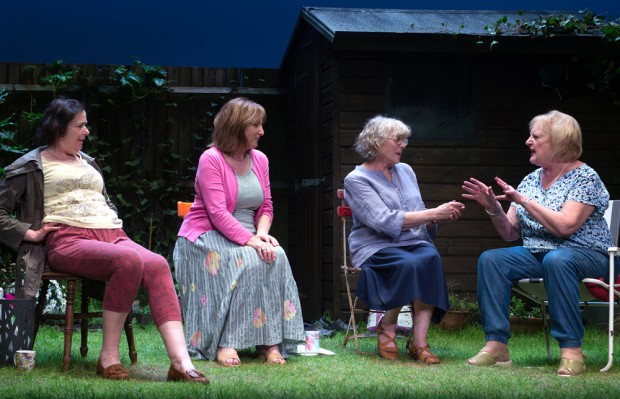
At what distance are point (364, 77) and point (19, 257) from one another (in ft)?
11.8

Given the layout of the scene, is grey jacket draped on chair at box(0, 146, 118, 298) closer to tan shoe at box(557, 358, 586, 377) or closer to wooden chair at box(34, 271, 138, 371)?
wooden chair at box(34, 271, 138, 371)

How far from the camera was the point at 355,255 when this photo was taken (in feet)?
16.7

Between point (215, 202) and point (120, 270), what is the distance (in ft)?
2.63

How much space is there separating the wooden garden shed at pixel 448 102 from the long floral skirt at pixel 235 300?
225cm

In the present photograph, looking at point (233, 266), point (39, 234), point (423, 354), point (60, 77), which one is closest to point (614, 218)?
point (423, 354)

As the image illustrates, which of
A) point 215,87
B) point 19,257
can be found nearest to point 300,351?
point 19,257

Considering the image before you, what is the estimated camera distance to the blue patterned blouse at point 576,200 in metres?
4.46

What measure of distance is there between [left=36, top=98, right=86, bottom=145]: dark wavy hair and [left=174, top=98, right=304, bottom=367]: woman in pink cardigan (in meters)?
0.75

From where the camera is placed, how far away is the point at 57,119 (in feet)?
14.5

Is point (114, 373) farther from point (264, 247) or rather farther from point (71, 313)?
point (264, 247)

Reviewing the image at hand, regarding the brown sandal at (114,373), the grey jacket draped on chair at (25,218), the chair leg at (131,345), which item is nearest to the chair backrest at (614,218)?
the chair leg at (131,345)

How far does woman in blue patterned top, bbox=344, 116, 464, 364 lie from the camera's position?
15.7 feet

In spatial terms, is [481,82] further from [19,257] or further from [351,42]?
[19,257]

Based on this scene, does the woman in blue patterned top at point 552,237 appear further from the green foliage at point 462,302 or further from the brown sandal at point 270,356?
the green foliage at point 462,302
